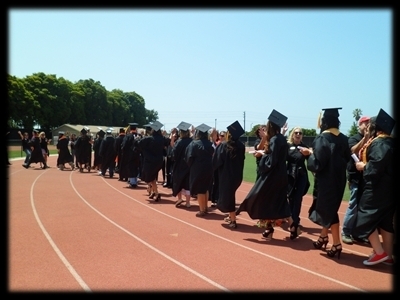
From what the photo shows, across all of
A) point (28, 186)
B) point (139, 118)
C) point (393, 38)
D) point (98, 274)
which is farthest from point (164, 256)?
point (139, 118)

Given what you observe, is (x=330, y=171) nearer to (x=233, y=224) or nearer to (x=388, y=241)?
(x=388, y=241)

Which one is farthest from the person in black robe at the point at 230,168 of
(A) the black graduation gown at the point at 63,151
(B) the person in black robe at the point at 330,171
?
(A) the black graduation gown at the point at 63,151

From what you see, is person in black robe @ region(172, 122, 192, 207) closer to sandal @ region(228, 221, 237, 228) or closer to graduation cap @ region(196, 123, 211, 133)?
graduation cap @ region(196, 123, 211, 133)

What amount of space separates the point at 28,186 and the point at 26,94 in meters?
49.4

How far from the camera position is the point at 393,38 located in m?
3.94

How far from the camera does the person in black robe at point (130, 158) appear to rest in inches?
581

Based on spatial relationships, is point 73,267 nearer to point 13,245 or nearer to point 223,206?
point 13,245

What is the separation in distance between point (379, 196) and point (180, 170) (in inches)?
242

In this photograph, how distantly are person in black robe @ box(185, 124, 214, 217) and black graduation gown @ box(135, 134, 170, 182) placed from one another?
2110 millimetres

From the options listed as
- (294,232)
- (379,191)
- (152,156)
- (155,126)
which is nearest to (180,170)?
(152,156)

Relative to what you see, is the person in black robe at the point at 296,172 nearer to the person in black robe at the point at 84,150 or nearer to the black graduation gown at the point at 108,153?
the black graduation gown at the point at 108,153

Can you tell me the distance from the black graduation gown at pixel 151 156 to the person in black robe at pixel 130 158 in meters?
2.43

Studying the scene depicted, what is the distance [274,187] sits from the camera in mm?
7184

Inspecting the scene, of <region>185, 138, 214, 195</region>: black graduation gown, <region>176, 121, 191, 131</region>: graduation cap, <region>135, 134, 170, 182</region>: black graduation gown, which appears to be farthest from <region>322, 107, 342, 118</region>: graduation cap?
<region>135, 134, 170, 182</region>: black graduation gown
